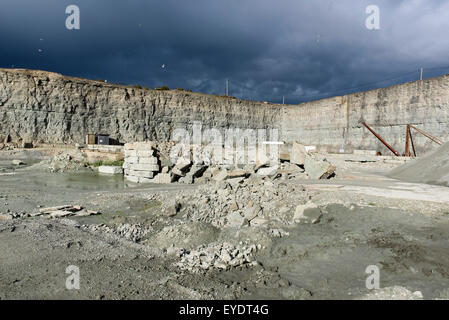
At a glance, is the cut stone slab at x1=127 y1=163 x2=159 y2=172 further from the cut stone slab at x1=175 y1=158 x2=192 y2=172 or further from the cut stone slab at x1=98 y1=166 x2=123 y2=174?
the cut stone slab at x1=98 y1=166 x2=123 y2=174

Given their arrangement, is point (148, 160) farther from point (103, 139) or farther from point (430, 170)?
point (103, 139)

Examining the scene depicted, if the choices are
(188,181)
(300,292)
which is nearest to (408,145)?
(188,181)

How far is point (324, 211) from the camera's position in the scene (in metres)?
5.74

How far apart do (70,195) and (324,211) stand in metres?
8.18

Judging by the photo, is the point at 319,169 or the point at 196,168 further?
the point at 196,168

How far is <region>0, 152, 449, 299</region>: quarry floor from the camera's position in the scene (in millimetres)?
3076

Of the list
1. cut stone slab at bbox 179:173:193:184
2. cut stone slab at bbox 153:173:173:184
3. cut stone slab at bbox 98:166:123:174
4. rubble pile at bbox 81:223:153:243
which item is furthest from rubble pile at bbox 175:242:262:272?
cut stone slab at bbox 98:166:123:174

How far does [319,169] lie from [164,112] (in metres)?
26.8

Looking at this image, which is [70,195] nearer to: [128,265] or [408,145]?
[128,265]

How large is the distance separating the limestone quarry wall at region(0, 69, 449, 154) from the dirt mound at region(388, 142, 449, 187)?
11731mm

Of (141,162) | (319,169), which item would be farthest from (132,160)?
(319,169)

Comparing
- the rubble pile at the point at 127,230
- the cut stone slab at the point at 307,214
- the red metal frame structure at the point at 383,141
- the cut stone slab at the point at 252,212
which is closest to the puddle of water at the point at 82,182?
the rubble pile at the point at 127,230

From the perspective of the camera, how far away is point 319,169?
1111cm

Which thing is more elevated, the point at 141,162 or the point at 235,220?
the point at 141,162
